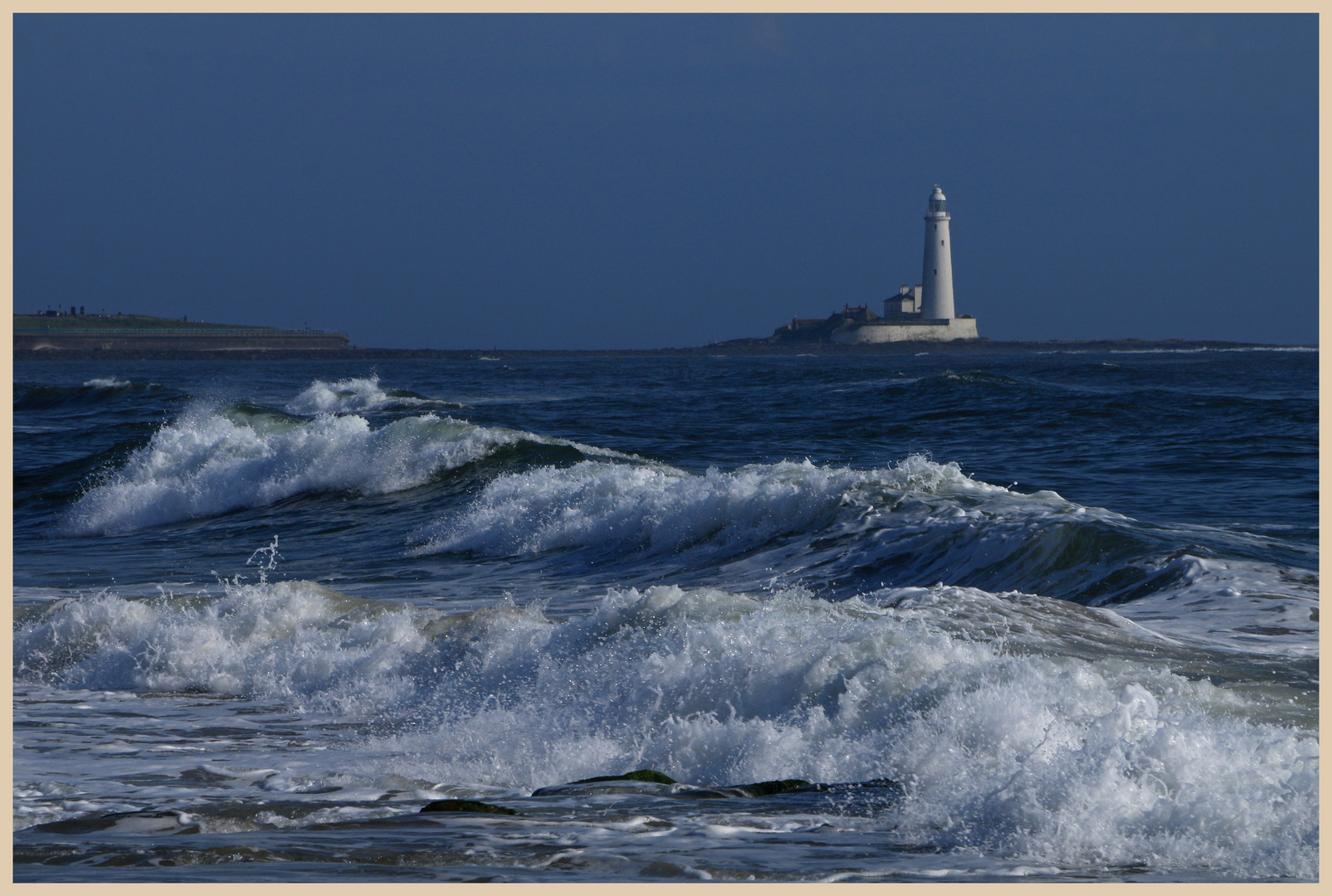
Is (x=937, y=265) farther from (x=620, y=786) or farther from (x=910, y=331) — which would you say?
(x=620, y=786)

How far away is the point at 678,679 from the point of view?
218 inches

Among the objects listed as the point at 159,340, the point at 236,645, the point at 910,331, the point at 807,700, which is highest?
the point at 159,340

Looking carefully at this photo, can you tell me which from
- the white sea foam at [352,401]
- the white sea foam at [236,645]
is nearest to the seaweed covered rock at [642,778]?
the white sea foam at [236,645]

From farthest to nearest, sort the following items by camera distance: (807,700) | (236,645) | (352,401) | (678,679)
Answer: (352,401), (236,645), (678,679), (807,700)

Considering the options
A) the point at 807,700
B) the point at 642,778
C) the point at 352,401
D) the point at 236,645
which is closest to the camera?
the point at 642,778

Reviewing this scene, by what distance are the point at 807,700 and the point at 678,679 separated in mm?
648

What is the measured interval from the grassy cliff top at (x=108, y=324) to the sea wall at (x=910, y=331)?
2123 inches

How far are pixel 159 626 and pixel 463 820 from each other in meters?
4.06

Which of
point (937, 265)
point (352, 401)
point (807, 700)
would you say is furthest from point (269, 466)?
point (937, 265)

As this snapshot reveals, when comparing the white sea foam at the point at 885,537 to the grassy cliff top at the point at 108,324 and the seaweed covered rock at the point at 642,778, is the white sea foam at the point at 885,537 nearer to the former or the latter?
the seaweed covered rock at the point at 642,778

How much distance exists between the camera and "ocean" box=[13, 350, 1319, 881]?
362cm

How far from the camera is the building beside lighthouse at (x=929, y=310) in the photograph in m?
94.1

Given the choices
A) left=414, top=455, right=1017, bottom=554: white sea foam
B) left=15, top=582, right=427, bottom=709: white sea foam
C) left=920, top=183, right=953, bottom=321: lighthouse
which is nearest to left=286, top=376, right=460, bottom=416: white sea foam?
left=414, top=455, right=1017, bottom=554: white sea foam

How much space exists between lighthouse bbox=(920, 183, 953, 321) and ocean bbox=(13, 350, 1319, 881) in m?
80.5
